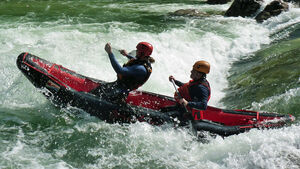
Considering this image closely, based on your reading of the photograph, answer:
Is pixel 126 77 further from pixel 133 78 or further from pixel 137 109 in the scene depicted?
pixel 137 109

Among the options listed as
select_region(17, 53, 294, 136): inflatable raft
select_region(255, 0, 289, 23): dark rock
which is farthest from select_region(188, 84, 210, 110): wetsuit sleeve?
select_region(255, 0, 289, 23): dark rock

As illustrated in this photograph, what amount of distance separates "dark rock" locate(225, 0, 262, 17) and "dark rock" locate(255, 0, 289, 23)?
0.88 m

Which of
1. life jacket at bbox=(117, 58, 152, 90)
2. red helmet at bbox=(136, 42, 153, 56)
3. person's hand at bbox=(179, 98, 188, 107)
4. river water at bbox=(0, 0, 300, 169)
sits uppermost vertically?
red helmet at bbox=(136, 42, 153, 56)

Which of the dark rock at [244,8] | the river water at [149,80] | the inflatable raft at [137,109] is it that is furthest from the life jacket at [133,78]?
the dark rock at [244,8]

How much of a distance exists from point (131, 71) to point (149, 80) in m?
3.75

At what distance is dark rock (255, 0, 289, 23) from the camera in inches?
596

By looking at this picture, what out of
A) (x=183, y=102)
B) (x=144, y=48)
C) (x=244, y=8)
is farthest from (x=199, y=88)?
(x=244, y=8)

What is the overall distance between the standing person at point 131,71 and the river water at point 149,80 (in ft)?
1.98

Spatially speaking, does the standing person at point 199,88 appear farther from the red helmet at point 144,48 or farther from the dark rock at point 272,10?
the dark rock at point 272,10

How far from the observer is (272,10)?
605 inches

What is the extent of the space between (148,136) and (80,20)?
31.4ft

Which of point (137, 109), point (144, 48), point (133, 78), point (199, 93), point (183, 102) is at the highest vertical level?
point (144, 48)

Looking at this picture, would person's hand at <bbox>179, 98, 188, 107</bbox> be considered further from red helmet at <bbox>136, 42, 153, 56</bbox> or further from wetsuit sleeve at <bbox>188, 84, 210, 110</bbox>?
red helmet at <bbox>136, 42, 153, 56</bbox>

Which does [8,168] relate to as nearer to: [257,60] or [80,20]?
[257,60]
